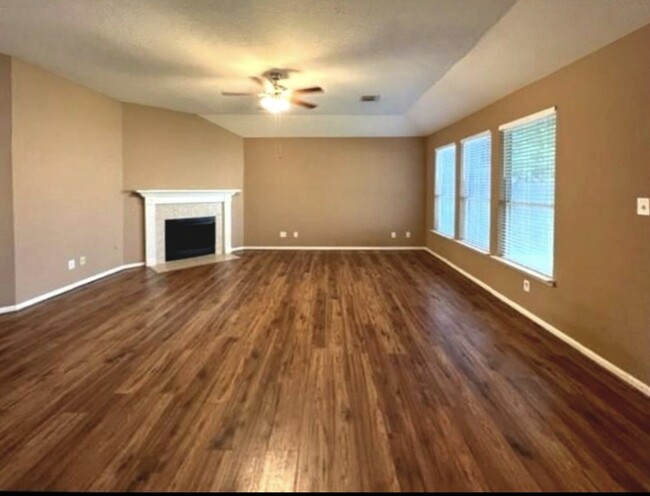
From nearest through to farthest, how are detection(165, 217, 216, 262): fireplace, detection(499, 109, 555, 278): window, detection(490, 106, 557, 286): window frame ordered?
detection(490, 106, 557, 286): window frame
detection(499, 109, 555, 278): window
detection(165, 217, 216, 262): fireplace

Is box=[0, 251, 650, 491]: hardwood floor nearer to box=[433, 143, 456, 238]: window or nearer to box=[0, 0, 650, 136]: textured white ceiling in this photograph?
box=[0, 0, 650, 136]: textured white ceiling

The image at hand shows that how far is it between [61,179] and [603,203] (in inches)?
229

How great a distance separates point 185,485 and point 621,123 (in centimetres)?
358

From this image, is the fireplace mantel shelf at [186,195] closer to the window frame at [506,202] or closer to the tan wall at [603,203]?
the window frame at [506,202]

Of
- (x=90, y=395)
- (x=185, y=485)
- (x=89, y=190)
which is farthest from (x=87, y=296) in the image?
(x=185, y=485)

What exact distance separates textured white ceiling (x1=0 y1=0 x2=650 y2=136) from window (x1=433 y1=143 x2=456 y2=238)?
1.66 meters

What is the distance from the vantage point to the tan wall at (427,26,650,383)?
3.20m

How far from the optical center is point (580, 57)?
12.8 ft

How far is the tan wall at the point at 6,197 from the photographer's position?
16.0ft

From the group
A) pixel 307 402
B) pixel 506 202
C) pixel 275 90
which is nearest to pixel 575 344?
pixel 506 202

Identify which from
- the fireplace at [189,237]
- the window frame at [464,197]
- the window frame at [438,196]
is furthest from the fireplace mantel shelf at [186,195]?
the window frame at [464,197]

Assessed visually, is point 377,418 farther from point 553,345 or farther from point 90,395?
point 553,345

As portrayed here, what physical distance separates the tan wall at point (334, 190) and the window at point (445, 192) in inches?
32.8

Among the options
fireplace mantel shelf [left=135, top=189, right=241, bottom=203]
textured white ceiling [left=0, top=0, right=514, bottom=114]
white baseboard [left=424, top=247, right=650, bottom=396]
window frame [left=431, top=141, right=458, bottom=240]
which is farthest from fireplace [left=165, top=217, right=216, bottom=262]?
white baseboard [left=424, top=247, right=650, bottom=396]
